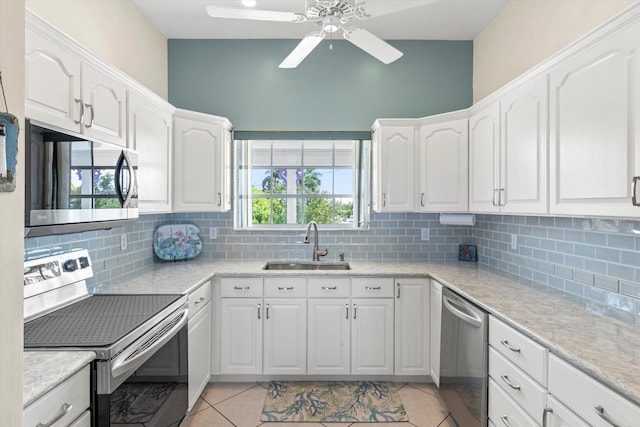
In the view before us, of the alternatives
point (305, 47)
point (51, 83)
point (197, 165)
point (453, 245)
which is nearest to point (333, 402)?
point (453, 245)

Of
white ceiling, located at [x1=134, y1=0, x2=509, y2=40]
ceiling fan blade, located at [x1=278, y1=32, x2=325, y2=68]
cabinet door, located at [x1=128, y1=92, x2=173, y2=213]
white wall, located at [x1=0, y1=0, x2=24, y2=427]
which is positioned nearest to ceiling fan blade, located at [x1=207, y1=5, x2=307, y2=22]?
ceiling fan blade, located at [x1=278, y1=32, x2=325, y2=68]

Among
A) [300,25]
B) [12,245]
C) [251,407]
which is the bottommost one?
[251,407]

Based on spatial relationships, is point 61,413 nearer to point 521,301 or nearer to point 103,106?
point 103,106

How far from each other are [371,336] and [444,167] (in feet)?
4.85

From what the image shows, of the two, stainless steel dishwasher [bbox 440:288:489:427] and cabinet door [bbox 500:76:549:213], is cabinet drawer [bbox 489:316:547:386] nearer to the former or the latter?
stainless steel dishwasher [bbox 440:288:489:427]

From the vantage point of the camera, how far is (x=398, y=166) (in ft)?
9.63

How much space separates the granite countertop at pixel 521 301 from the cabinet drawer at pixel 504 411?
358 millimetres

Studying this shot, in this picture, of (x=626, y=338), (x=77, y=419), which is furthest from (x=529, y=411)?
(x=77, y=419)

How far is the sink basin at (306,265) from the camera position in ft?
10.1

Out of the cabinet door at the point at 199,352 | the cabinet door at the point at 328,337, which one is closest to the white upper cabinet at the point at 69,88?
the cabinet door at the point at 199,352

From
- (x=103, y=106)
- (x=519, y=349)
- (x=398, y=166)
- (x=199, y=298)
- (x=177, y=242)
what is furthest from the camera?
(x=177, y=242)

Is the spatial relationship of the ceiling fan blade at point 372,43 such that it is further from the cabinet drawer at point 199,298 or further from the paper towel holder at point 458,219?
the cabinet drawer at point 199,298

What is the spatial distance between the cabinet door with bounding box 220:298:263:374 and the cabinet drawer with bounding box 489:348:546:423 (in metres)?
1.65

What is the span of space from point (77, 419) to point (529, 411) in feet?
5.68
